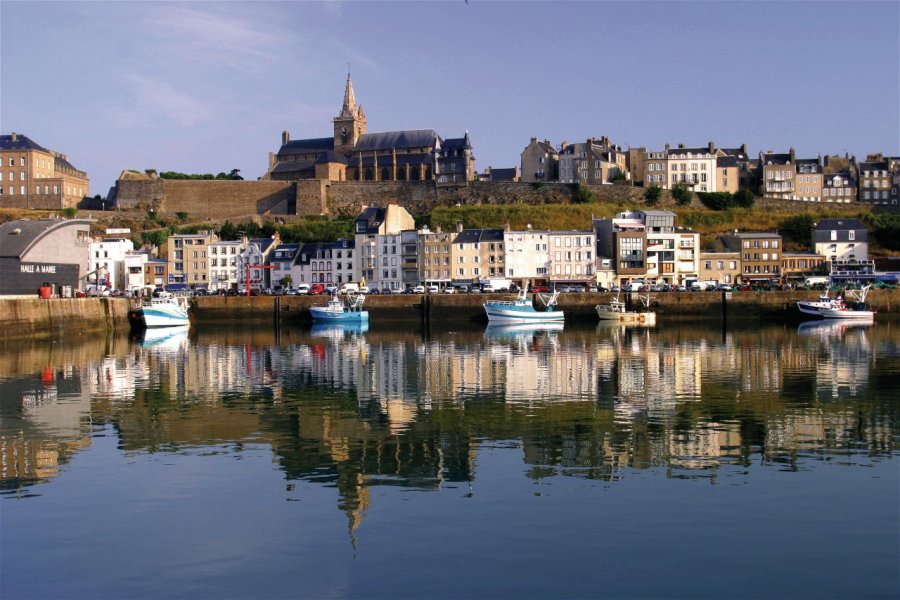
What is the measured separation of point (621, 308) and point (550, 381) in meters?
26.9

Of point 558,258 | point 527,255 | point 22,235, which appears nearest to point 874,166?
point 558,258

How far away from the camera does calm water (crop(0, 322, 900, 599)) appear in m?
9.80

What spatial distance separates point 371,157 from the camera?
280ft

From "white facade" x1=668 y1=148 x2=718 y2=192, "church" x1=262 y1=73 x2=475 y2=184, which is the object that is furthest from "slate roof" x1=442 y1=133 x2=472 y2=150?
"white facade" x1=668 y1=148 x2=718 y2=192

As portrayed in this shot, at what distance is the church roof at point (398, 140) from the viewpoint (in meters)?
83.5

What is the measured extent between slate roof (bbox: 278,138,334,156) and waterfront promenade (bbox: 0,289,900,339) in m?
37.3

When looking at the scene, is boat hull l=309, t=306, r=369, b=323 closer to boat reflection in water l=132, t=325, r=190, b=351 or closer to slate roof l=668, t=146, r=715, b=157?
boat reflection in water l=132, t=325, r=190, b=351

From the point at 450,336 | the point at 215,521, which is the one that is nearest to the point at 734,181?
the point at 450,336

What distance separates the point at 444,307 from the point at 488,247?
36.7ft

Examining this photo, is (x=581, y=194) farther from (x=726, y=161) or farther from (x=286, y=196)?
(x=286, y=196)

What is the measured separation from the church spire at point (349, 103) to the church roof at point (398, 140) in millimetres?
4138

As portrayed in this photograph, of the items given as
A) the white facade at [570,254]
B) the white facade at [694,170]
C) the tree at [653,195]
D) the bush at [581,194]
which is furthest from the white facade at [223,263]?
the white facade at [694,170]

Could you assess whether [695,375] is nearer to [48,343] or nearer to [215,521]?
[215,521]

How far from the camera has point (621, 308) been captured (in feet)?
166
